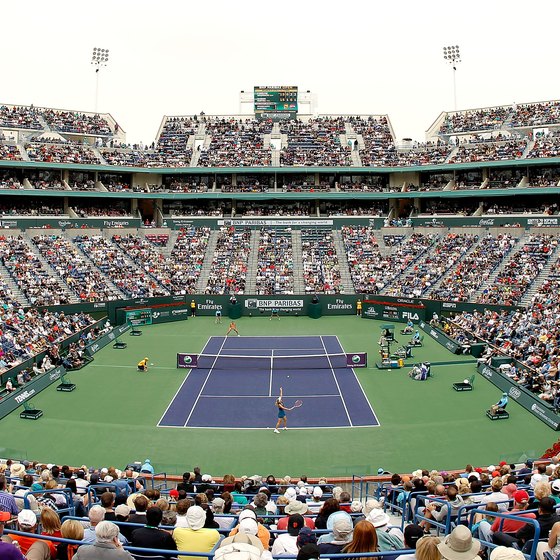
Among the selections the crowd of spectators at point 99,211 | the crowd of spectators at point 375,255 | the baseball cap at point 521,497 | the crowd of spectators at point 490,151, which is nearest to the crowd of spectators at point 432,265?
the crowd of spectators at point 375,255

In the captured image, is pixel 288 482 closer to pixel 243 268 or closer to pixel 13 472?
pixel 13 472

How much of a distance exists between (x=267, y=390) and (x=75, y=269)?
2708 cm

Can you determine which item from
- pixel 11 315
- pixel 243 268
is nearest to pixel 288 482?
pixel 11 315

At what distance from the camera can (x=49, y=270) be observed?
161 ft

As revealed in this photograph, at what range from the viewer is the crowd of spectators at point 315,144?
6838 cm

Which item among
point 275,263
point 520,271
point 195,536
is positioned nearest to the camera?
point 195,536

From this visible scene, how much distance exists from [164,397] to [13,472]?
1499 centimetres

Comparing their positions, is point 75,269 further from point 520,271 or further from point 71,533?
point 71,533

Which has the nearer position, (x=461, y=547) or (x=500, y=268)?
(x=461, y=547)

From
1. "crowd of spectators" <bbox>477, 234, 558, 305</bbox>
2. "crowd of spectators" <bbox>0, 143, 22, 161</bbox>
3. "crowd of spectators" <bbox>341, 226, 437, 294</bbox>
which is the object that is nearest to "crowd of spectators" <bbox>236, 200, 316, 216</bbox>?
"crowd of spectators" <bbox>341, 226, 437, 294</bbox>

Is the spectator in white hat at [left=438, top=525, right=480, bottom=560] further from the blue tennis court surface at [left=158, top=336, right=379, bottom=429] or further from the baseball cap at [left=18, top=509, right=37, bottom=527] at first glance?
the blue tennis court surface at [left=158, top=336, right=379, bottom=429]

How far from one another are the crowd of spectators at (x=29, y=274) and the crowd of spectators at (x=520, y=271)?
Result: 32177 millimetres

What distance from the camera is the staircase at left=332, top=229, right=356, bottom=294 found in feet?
178

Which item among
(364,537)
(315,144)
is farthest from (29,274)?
(364,537)
